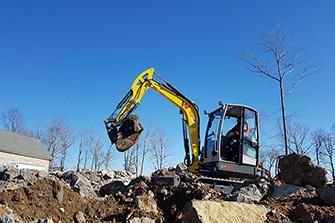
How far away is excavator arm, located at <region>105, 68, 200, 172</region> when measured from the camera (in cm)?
1073

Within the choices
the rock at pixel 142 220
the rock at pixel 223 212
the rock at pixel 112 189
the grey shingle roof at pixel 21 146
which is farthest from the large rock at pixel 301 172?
the grey shingle roof at pixel 21 146

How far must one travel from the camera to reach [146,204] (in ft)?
22.9

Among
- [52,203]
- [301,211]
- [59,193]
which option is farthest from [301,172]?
[52,203]

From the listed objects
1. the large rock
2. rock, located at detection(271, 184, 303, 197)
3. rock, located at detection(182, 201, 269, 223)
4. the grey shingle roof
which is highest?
the grey shingle roof

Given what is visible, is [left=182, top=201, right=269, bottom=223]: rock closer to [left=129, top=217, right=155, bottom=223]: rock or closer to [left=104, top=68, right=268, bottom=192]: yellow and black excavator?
[left=129, top=217, right=155, bottom=223]: rock

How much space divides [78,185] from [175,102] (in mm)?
4676

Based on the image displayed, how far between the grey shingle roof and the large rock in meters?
28.8

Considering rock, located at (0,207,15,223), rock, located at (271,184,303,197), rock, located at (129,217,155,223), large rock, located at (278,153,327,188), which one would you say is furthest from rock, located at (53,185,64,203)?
large rock, located at (278,153,327,188)

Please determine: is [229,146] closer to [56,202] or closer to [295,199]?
[295,199]

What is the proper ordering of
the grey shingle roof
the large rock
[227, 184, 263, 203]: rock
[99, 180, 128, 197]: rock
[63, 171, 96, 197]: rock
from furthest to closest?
the grey shingle roof → [99, 180, 128, 197]: rock → [63, 171, 96, 197]: rock → the large rock → [227, 184, 263, 203]: rock

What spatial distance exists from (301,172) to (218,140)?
2.58 meters

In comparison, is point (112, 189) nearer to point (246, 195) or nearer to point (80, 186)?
point (80, 186)

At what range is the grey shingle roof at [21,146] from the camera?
3196 cm

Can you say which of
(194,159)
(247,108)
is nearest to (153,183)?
(194,159)
